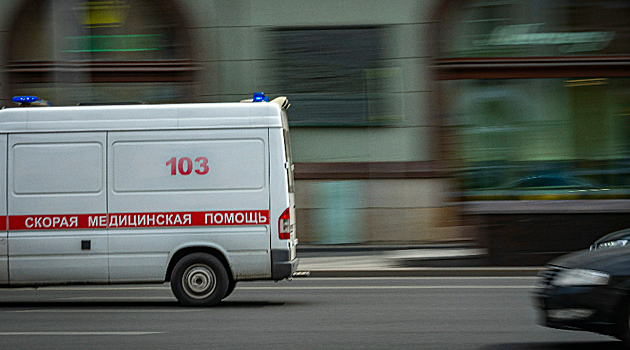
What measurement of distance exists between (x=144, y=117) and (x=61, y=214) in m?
1.50

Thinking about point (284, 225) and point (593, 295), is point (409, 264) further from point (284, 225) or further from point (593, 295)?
point (593, 295)

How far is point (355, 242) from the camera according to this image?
17375mm

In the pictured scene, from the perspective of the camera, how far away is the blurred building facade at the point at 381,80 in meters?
16.7

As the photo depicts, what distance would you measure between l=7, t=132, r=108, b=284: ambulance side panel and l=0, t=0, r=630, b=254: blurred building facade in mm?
7887

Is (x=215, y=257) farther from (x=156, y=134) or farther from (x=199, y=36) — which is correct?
(x=199, y=36)

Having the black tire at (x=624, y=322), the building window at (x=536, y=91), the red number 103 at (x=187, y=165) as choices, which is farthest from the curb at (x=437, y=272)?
the black tire at (x=624, y=322)

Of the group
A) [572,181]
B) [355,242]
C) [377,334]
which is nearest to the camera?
[377,334]

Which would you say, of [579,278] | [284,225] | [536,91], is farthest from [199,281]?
[536,91]

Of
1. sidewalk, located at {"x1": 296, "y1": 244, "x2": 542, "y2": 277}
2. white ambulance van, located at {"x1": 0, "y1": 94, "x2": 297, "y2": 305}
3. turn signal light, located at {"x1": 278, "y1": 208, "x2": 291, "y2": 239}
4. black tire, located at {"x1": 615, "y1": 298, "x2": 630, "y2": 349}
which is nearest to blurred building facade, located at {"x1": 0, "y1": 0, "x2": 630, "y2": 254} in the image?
sidewalk, located at {"x1": 296, "y1": 244, "x2": 542, "y2": 277}

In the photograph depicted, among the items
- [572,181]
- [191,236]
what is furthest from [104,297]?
[572,181]

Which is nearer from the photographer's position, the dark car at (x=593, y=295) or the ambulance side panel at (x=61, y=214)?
the dark car at (x=593, y=295)

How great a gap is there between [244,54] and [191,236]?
854cm

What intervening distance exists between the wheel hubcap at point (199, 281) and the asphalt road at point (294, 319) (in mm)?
265

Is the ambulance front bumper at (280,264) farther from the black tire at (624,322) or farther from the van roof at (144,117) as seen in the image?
the black tire at (624,322)
